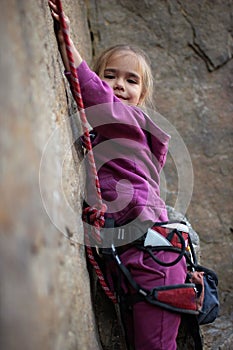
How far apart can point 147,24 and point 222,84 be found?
54 centimetres

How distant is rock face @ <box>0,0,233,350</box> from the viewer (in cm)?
77

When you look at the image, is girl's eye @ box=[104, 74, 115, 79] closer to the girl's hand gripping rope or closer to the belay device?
the girl's hand gripping rope

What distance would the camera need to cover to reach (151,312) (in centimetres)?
145

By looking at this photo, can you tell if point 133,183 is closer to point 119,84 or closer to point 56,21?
point 119,84

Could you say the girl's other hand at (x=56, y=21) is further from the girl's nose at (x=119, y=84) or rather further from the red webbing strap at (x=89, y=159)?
the girl's nose at (x=119, y=84)

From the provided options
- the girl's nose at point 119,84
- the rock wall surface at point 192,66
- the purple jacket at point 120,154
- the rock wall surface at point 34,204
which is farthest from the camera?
the rock wall surface at point 192,66

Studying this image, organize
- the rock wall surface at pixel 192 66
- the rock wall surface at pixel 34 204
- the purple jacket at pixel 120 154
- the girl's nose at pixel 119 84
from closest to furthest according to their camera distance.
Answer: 1. the rock wall surface at pixel 34 204
2. the purple jacket at pixel 120 154
3. the girl's nose at pixel 119 84
4. the rock wall surface at pixel 192 66

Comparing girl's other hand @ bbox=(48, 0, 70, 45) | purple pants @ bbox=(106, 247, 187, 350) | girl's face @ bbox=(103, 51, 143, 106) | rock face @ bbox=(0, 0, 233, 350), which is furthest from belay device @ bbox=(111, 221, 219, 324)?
girl's other hand @ bbox=(48, 0, 70, 45)

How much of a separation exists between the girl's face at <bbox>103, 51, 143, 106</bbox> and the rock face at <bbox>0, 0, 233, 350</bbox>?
300 millimetres

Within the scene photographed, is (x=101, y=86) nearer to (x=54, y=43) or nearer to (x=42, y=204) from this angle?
(x=54, y=43)

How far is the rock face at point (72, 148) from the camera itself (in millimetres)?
767

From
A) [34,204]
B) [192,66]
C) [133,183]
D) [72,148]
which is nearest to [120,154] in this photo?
[133,183]

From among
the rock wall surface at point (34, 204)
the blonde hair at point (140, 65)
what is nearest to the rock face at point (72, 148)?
the rock wall surface at point (34, 204)

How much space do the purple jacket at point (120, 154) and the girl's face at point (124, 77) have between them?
6.9 inches
